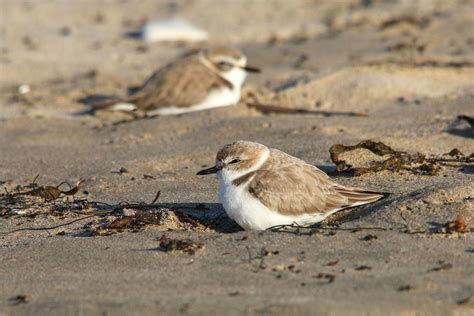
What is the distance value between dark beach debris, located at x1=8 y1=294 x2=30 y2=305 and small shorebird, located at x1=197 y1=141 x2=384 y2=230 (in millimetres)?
1278

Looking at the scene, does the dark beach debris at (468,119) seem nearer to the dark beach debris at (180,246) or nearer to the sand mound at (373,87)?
the sand mound at (373,87)

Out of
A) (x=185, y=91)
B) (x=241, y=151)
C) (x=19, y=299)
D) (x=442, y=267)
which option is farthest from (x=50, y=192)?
(x=185, y=91)

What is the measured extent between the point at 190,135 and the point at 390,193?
104 inches

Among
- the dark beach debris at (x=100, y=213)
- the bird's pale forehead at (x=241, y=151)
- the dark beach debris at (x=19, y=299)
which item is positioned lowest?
the dark beach debris at (x=19, y=299)

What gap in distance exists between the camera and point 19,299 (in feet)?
14.2

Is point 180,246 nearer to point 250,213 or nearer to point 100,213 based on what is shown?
point 250,213

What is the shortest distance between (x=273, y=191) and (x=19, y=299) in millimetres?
1511

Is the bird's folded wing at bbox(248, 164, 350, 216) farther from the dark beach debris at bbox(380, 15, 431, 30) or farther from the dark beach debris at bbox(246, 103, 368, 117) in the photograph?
the dark beach debris at bbox(380, 15, 431, 30)

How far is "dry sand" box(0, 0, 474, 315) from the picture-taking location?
4293 millimetres

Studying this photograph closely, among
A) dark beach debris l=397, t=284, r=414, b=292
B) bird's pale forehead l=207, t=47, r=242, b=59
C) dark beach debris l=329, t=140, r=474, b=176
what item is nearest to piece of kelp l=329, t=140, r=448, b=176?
dark beach debris l=329, t=140, r=474, b=176

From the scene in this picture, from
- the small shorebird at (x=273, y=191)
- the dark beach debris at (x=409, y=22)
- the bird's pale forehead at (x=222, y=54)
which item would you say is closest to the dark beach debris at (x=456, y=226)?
the small shorebird at (x=273, y=191)

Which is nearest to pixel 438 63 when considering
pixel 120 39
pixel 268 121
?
pixel 268 121

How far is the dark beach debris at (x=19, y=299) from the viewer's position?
14.1ft

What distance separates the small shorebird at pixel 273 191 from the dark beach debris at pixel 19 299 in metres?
1.28
